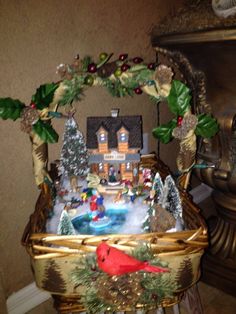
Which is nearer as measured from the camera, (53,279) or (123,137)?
(53,279)

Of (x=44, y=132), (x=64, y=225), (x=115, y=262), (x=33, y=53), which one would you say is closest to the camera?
(x=115, y=262)

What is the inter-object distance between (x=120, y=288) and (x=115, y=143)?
466 mm

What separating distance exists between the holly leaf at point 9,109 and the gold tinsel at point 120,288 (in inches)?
18.1

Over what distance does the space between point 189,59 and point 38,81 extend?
49 centimetres

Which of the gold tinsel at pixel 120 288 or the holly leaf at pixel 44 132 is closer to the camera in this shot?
the gold tinsel at pixel 120 288

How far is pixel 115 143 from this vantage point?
102 cm

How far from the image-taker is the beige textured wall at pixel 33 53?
930 millimetres

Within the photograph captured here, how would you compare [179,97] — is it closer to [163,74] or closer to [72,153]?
[163,74]

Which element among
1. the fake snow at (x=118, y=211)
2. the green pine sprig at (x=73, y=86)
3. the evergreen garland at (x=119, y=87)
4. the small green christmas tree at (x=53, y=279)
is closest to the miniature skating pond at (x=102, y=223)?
the fake snow at (x=118, y=211)

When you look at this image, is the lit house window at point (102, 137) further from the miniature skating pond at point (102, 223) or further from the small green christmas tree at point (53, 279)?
the small green christmas tree at point (53, 279)

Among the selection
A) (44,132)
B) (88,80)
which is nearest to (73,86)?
(88,80)

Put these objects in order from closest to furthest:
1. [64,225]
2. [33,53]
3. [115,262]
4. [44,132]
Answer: [115,262]
[64,225]
[44,132]
[33,53]

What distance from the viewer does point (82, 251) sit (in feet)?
2.27

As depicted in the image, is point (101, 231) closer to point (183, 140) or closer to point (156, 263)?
point (156, 263)
